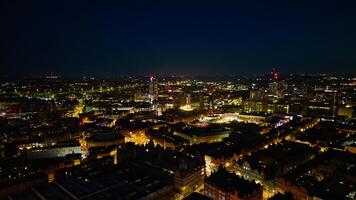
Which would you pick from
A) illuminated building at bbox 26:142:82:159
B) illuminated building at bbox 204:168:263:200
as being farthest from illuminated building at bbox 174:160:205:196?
illuminated building at bbox 26:142:82:159

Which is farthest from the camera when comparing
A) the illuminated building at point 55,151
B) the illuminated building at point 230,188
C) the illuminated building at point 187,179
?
the illuminated building at point 55,151

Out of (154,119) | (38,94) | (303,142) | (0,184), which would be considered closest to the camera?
(0,184)

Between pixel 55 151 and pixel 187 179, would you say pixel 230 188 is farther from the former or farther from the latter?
pixel 55 151

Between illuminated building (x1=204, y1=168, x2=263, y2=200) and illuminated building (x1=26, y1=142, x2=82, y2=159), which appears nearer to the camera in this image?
illuminated building (x1=204, y1=168, x2=263, y2=200)

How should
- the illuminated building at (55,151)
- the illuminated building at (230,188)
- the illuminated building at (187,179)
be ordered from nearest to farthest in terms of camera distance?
the illuminated building at (230,188) → the illuminated building at (187,179) → the illuminated building at (55,151)

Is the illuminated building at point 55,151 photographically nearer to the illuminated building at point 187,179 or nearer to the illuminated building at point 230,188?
the illuminated building at point 187,179

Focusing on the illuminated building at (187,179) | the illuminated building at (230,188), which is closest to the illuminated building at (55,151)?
the illuminated building at (187,179)

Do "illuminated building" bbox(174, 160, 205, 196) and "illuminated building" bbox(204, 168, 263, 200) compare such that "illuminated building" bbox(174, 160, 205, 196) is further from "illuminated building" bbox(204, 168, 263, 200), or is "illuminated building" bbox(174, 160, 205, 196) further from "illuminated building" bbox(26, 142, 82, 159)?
"illuminated building" bbox(26, 142, 82, 159)

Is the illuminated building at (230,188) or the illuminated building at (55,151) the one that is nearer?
the illuminated building at (230,188)

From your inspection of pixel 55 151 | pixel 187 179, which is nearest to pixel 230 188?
pixel 187 179

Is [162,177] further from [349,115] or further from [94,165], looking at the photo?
[349,115]

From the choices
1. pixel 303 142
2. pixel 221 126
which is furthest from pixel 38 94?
pixel 303 142
